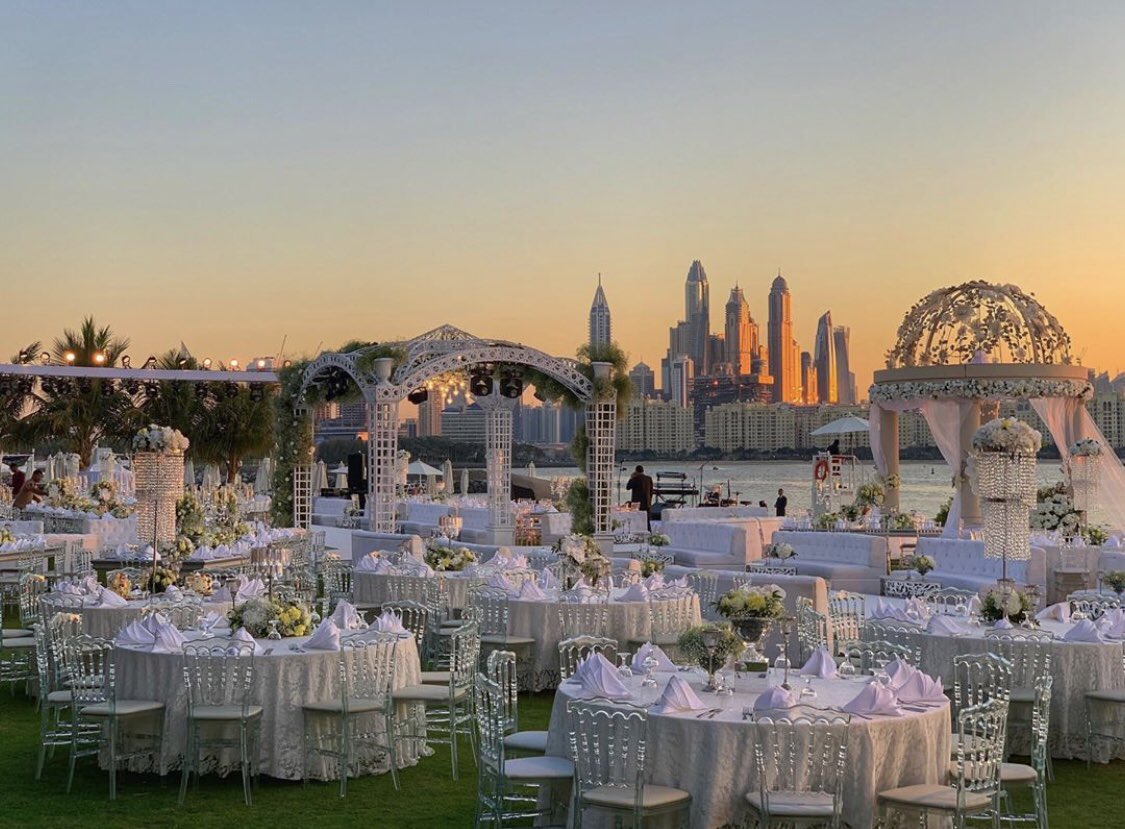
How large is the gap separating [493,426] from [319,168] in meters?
6.18

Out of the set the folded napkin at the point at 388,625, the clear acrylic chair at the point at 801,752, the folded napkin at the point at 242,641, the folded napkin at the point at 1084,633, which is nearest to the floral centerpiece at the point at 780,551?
the folded napkin at the point at 1084,633

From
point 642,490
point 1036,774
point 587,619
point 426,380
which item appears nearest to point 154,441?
point 587,619

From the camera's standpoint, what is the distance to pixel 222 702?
331 inches

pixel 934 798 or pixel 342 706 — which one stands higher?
pixel 342 706

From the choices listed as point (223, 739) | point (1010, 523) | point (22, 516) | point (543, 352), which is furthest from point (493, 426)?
point (223, 739)

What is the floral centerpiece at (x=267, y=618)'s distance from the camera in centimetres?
888

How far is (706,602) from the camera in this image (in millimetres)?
13461

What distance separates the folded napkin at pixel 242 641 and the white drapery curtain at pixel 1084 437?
15.8m

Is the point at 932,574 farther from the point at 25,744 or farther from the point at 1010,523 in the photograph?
the point at 25,744

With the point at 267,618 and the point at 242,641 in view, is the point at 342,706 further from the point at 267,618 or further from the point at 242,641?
the point at 267,618

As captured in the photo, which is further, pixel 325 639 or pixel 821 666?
pixel 325 639

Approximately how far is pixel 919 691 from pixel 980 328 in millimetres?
16925

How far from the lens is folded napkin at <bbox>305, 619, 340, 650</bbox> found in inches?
341

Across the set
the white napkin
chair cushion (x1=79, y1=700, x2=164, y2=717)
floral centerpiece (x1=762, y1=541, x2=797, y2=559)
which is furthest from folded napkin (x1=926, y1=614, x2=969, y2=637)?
floral centerpiece (x1=762, y1=541, x2=797, y2=559)
